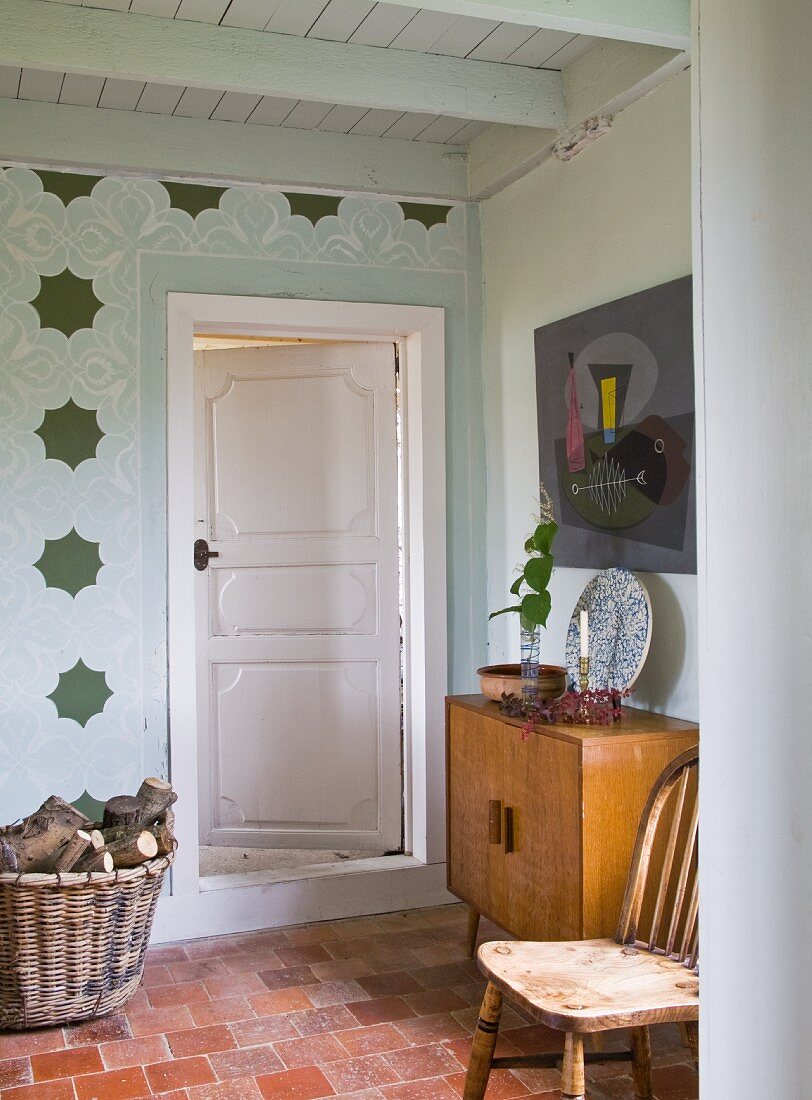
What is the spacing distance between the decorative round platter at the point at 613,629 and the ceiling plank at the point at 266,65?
157 centimetres

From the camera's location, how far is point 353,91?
3326 millimetres

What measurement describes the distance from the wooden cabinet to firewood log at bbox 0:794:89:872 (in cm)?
127

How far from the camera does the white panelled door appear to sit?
4531 mm

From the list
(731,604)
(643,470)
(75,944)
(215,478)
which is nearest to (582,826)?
(643,470)

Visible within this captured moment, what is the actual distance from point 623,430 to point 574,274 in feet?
2.21

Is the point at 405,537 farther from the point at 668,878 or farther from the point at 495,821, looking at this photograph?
the point at 668,878

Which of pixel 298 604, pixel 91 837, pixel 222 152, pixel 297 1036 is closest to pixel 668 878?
pixel 297 1036

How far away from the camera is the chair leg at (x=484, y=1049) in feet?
7.52

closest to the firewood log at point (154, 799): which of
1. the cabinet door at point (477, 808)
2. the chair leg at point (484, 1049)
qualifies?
the cabinet door at point (477, 808)

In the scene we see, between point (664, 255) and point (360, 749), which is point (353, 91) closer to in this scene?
point (664, 255)

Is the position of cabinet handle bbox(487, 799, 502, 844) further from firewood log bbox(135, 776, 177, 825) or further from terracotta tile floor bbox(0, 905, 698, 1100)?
firewood log bbox(135, 776, 177, 825)

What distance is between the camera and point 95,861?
10.2 ft

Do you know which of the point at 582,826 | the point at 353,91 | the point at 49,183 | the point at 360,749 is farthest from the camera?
the point at 360,749

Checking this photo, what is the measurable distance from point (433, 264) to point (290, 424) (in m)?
0.94
